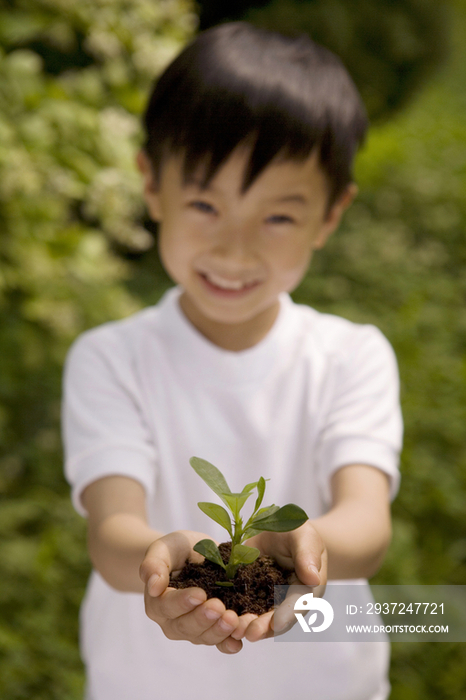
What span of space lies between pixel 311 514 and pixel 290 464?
3.1 inches

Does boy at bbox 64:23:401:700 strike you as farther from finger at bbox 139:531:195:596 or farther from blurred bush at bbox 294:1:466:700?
blurred bush at bbox 294:1:466:700

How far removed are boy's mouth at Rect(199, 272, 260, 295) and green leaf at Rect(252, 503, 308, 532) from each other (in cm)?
43

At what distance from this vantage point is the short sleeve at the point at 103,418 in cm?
90

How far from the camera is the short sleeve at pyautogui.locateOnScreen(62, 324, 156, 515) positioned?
897 millimetres

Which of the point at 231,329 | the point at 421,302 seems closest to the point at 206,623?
the point at 231,329

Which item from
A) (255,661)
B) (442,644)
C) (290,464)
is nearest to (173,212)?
(290,464)

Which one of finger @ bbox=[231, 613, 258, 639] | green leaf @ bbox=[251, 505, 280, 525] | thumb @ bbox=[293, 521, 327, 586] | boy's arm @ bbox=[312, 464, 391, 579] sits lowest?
boy's arm @ bbox=[312, 464, 391, 579]

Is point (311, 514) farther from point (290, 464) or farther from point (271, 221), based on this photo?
point (271, 221)

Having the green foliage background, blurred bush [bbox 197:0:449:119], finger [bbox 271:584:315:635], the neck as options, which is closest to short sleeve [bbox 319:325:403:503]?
the neck

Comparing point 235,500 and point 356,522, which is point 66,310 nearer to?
point 356,522

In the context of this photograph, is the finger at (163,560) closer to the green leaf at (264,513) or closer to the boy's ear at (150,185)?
the green leaf at (264,513)

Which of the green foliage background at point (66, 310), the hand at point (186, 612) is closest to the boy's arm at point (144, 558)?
the hand at point (186, 612)

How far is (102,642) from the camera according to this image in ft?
3.29

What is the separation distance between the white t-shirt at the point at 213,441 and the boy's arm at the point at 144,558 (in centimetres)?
3
